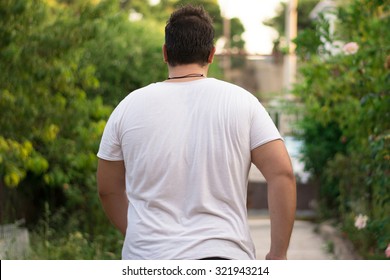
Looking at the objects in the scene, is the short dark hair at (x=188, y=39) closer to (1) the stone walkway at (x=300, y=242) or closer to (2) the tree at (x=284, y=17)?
(1) the stone walkway at (x=300, y=242)

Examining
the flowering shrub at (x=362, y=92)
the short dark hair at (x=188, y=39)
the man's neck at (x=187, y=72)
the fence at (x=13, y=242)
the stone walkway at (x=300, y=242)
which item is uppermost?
the short dark hair at (x=188, y=39)

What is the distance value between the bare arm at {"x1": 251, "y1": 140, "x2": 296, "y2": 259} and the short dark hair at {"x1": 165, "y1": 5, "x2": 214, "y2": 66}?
370 mm

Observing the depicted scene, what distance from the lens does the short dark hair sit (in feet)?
9.44

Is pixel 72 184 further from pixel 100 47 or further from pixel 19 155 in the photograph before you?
pixel 19 155

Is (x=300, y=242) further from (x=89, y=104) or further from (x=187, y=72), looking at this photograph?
(x=187, y=72)

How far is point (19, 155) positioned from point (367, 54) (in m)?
2.91

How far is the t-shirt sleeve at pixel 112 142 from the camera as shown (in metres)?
2.93

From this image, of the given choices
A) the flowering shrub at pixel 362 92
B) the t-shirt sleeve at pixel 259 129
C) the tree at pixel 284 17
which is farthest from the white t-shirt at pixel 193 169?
the tree at pixel 284 17

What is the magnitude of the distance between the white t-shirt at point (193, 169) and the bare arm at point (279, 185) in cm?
4

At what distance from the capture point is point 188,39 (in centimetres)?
287

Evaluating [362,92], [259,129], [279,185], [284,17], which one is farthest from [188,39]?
[284,17]

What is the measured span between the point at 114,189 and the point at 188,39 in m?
0.62

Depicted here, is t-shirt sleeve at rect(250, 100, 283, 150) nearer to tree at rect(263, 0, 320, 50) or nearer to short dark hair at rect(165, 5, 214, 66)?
short dark hair at rect(165, 5, 214, 66)

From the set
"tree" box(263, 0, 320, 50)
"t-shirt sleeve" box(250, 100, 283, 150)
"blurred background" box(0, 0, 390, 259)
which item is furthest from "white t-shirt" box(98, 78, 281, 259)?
"tree" box(263, 0, 320, 50)
